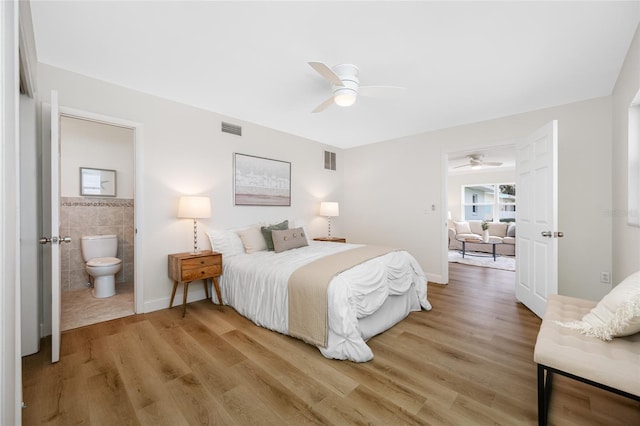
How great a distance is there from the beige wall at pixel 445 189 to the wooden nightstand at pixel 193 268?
3051 mm

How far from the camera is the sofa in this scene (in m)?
6.96

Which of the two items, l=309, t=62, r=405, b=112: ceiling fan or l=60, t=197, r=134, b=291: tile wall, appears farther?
l=60, t=197, r=134, b=291: tile wall

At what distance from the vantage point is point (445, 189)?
4.32 meters

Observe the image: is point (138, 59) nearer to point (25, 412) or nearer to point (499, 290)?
point (25, 412)

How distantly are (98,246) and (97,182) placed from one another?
3.15 feet

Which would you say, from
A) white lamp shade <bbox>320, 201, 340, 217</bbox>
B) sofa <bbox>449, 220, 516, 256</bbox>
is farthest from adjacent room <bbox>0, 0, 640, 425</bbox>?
sofa <bbox>449, 220, 516, 256</bbox>

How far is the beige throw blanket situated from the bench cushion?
1.35 meters

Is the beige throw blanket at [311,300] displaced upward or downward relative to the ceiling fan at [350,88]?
downward

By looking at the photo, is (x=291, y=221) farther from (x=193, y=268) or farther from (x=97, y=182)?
(x=97, y=182)

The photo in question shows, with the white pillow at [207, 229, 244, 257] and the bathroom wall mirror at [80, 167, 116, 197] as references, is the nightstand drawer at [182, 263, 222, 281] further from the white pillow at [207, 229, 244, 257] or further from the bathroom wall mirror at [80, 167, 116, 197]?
the bathroom wall mirror at [80, 167, 116, 197]

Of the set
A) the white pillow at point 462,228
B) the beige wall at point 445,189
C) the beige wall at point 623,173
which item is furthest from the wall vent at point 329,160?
the white pillow at point 462,228

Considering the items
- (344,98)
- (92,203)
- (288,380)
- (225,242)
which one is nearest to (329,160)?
(225,242)

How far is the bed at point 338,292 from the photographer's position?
83.8 inches

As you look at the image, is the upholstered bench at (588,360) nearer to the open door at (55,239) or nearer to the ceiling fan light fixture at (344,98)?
the ceiling fan light fixture at (344,98)
